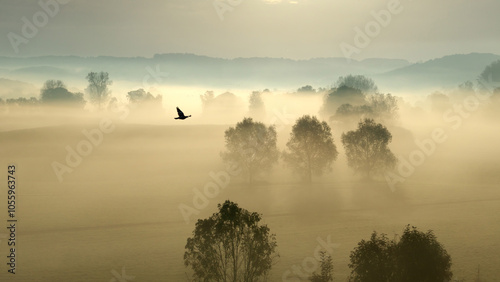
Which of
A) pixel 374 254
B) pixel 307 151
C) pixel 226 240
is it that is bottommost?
pixel 374 254

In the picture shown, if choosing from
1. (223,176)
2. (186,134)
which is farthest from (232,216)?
(186,134)

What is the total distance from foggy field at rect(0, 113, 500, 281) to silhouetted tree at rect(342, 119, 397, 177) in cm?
348

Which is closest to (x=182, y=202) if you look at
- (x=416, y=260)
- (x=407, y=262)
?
(x=407, y=262)

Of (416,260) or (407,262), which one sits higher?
(416,260)

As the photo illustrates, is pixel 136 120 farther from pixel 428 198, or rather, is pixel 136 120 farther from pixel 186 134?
pixel 428 198

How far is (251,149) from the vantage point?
94.8m

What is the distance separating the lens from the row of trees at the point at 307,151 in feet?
312

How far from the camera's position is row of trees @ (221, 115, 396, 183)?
9500cm

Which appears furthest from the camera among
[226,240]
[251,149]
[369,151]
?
[369,151]

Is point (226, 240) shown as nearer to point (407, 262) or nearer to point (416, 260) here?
point (407, 262)

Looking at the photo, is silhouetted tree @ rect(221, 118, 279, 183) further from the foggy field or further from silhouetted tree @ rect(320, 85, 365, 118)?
silhouetted tree @ rect(320, 85, 365, 118)

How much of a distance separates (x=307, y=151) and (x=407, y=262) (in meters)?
55.7

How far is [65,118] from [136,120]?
26.4 metres

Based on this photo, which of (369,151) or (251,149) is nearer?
(251,149)
